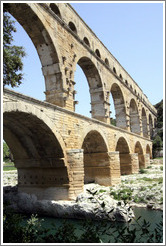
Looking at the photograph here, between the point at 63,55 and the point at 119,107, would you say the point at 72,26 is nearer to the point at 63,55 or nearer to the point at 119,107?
the point at 63,55

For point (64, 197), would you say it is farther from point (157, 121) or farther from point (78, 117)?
point (157, 121)

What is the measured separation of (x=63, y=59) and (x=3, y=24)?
6145mm

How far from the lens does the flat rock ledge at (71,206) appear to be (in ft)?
30.2

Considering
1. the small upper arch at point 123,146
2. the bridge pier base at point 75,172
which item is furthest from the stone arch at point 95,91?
the bridge pier base at point 75,172

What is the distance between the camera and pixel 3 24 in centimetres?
580

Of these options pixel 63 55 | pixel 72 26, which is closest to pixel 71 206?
pixel 63 55

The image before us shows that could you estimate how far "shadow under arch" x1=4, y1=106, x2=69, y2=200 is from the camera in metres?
9.92

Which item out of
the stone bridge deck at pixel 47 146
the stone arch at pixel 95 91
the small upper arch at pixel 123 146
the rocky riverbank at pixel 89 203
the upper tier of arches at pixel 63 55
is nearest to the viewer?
the stone bridge deck at pixel 47 146

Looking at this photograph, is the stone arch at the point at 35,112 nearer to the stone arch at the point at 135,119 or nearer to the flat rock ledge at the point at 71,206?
the flat rock ledge at the point at 71,206

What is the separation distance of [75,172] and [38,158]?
6.47ft

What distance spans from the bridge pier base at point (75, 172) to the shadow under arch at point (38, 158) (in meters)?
0.25

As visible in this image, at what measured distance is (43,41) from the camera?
36.3 feet

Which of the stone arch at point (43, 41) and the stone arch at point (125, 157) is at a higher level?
the stone arch at point (43, 41)

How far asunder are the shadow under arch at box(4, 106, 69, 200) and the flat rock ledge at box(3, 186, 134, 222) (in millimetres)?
370
